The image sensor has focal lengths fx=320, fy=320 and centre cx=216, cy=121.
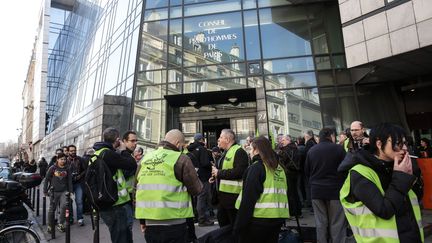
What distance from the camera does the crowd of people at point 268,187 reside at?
2203 millimetres

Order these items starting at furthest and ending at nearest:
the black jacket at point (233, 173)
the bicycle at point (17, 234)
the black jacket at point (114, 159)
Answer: the bicycle at point (17, 234) → the black jacket at point (233, 173) → the black jacket at point (114, 159)

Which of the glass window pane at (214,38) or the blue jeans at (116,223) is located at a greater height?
the glass window pane at (214,38)

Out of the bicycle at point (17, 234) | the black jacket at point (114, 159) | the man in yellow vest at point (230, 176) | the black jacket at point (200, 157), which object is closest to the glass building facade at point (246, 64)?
the black jacket at point (200, 157)

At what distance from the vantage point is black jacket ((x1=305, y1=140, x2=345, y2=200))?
500 centimetres

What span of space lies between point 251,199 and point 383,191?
1.57m

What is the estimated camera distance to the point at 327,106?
1380cm

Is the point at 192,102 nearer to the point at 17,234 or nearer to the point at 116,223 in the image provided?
the point at 17,234

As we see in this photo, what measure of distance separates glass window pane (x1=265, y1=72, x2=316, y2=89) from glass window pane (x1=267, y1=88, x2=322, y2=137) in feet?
0.88

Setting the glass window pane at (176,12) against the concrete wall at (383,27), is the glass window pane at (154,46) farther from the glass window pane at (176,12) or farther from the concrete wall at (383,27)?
the concrete wall at (383,27)

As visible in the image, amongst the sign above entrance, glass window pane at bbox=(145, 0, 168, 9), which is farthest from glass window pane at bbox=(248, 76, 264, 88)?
glass window pane at bbox=(145, 0, 168, 9)

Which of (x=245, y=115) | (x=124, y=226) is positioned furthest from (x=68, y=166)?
(x=245, y=115)

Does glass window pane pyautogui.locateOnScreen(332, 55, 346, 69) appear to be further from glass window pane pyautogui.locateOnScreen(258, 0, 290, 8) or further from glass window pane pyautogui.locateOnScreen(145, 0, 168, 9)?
glass window pane pyautogui.locateOnScreen(145, 0, 168, 9)

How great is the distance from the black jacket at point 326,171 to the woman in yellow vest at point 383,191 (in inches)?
106

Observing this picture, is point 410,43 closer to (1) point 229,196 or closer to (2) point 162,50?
(1) point 229,196
